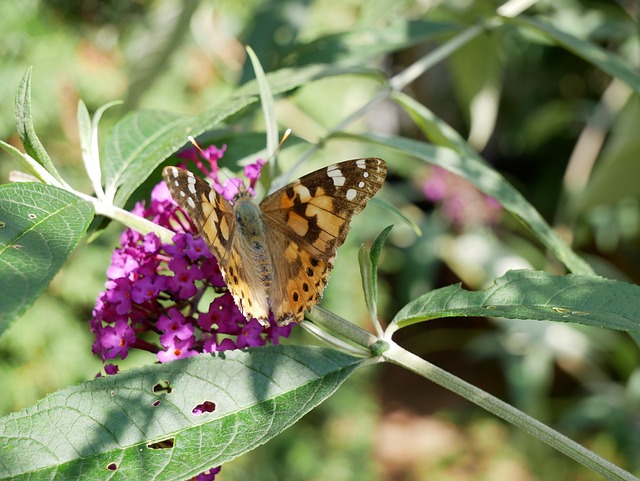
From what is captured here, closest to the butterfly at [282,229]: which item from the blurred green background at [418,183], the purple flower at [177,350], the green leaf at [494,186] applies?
the purple flower at [177,350]

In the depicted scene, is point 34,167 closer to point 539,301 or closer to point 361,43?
point 539,301

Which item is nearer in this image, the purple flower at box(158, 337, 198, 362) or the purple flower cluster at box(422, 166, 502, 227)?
the purple flower at box(158, 337, 198, 362)

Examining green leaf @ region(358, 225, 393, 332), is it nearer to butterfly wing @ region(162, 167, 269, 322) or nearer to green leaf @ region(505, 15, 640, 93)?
butterfly wing @ region(162, 167, 269, 322)

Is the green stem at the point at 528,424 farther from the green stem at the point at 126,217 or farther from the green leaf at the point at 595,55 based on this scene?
the green leaf at the point at 595,55

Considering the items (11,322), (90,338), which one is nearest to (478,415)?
(90,338)

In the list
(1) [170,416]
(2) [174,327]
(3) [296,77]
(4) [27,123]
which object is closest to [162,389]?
(1) [170,416]

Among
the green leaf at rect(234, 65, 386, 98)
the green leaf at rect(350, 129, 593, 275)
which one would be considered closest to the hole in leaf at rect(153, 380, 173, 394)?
the green leaf at rect(234, 65, 386, 98)
